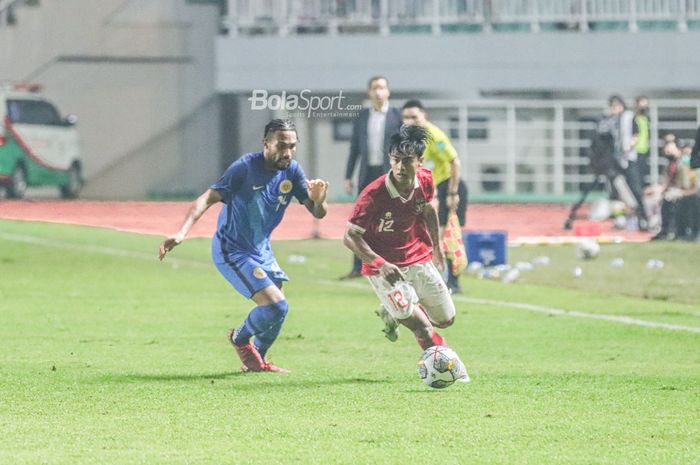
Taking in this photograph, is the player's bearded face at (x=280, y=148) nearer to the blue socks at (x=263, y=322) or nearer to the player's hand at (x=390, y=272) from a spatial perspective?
the blue socks at (x=263, y=322)

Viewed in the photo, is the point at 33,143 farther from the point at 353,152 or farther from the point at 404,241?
the point at 404,241

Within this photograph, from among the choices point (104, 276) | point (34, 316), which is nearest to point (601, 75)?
point (104, 276)

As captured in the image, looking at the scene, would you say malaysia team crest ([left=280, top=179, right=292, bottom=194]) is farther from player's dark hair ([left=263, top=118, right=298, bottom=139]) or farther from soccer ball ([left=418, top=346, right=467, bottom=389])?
soccer ball ([left=418, top=346, right=467, bottom=389])

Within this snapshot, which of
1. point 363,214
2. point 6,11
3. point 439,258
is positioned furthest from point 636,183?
point 6,11

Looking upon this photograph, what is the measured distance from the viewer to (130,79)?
40750mm

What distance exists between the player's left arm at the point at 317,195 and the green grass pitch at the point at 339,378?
108 cm

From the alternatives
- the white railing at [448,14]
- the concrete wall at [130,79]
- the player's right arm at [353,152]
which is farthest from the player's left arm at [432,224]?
the concrete wall at [130,79]

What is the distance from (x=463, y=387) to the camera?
36.0 ft

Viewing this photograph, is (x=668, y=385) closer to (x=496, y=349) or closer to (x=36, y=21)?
(x=496, y=349)

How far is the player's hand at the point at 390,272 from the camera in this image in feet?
35.9

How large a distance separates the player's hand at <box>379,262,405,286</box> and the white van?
2624 centimetres

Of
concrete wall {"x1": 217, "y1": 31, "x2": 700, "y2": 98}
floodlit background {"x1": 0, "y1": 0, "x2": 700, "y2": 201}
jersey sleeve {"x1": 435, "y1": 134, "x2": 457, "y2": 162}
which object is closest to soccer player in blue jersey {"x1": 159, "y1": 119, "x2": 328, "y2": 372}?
jersey sleeve {"x1": 435, "y1": 134, "x2": 457, "y2": 162}

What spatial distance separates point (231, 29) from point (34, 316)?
2345 centimetres

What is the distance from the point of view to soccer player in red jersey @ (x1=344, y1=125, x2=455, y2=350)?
11.0 meters
